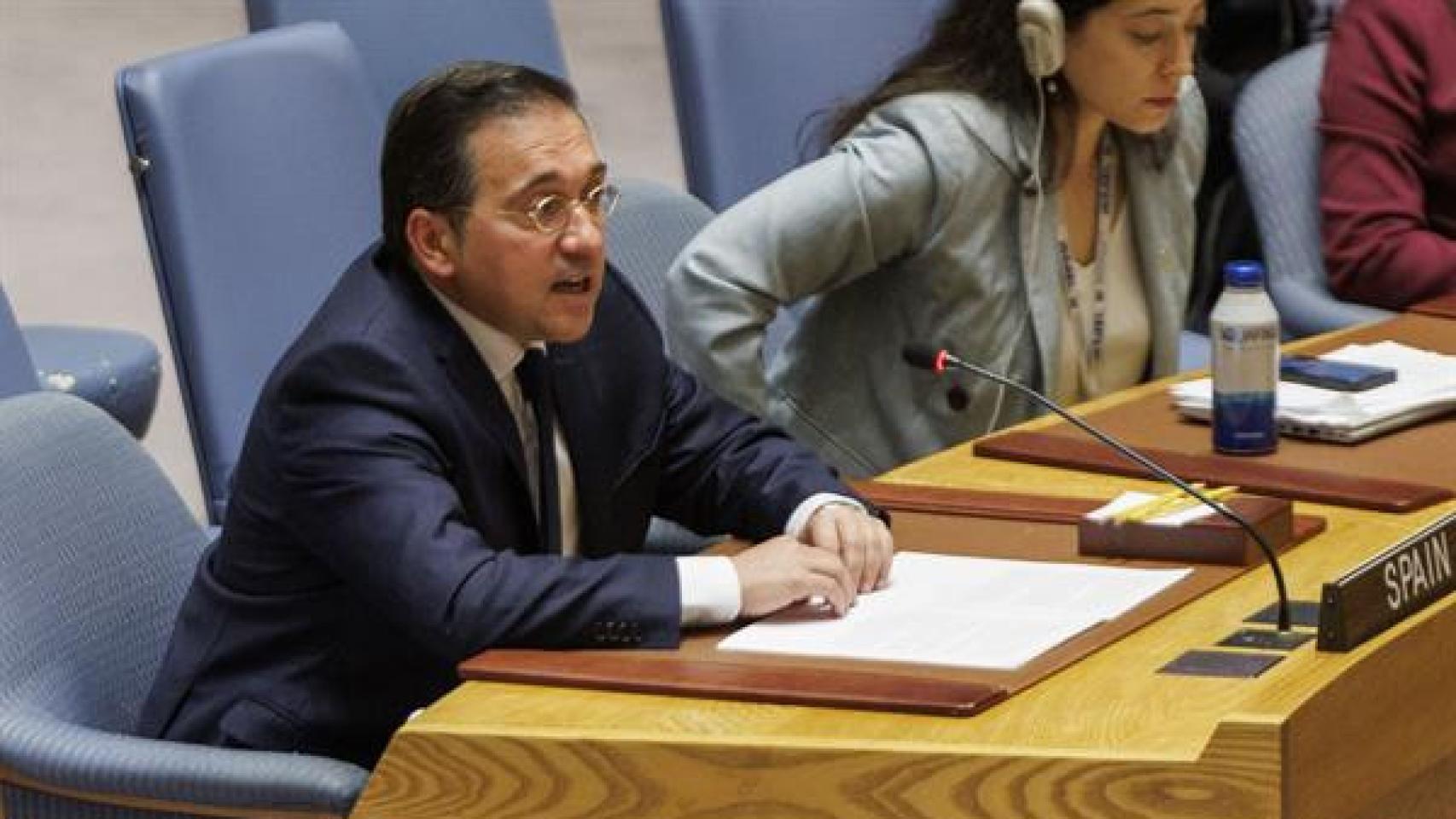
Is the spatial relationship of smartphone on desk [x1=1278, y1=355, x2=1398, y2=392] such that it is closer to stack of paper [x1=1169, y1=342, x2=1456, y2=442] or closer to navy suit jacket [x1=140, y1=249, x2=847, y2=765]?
stack of paper [x1=1169, y1=342, x2=1456, y2=442]

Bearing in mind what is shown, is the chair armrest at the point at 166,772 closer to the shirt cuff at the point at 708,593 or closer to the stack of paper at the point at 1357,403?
the shirt cuff at the point at 708,593

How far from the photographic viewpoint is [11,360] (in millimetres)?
2816

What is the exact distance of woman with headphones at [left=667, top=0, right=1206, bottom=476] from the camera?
3010 millimetres

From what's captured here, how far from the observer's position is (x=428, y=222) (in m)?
2.38

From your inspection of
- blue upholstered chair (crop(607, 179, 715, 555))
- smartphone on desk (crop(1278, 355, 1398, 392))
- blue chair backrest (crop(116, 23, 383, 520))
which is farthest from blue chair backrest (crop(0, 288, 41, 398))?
smartphone on desk (crop(1278, 355, 1398, 392))

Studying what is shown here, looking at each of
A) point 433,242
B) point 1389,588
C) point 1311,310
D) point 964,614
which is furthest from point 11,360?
point 1311,310

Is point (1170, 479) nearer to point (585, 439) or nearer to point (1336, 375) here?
point (585, 439)

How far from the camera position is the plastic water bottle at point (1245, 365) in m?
2.70

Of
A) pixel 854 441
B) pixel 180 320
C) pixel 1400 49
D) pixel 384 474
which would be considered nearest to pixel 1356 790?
pixel 384 474

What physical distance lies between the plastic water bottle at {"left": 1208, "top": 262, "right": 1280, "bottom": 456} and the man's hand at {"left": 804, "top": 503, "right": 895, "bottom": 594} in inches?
17.8

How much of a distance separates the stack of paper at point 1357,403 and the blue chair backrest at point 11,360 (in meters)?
1.11

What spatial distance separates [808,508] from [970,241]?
680 mm

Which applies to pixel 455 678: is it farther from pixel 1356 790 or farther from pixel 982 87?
pixel 982 87

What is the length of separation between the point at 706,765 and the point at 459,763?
175mm
